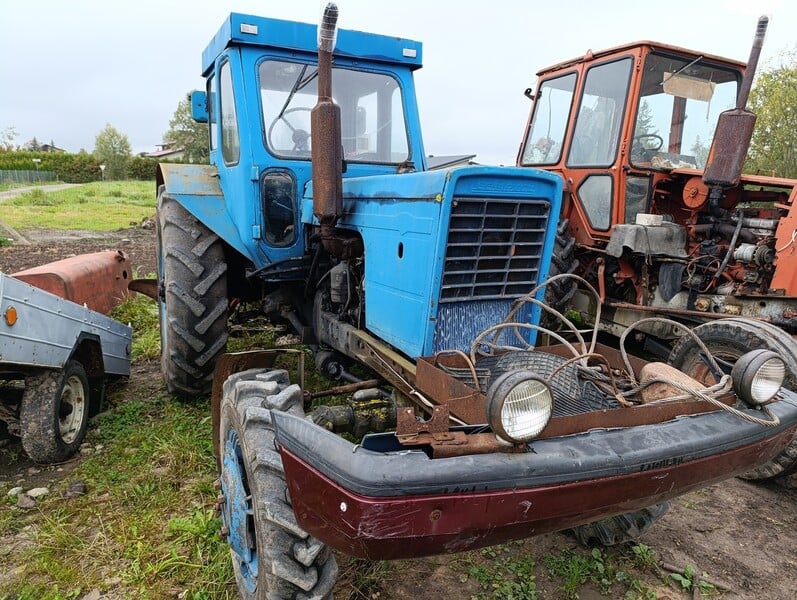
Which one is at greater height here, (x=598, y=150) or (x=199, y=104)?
(x=199, y=104)

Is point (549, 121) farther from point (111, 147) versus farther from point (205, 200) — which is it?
point (111, 147)

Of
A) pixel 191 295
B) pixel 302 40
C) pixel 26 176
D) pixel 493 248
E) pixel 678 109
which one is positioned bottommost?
pixel 26 176

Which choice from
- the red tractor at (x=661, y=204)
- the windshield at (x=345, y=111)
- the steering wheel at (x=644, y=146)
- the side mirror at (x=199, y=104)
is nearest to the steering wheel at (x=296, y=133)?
the windshield at (x=345, y=111)

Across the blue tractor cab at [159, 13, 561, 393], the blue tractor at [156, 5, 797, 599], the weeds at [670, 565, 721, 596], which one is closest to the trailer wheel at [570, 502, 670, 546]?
the blue tractor at [156, 5, 797, 599]

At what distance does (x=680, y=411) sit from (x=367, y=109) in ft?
8.87

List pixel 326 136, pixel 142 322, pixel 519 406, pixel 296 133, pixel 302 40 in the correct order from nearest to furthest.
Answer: pixel 519 406, pixel 326 136, pixel 302 40, pixel 296 133, pixel 142 322

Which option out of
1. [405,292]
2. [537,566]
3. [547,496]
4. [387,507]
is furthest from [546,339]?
[387,507]

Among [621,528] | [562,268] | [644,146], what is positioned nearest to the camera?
A: [621,528]

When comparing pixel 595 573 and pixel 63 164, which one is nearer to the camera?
pixel 595 573

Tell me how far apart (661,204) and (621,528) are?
3.38m

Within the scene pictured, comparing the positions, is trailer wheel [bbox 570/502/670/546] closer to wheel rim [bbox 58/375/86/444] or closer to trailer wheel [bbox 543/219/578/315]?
trailer wheel [bbox 543/219/578/315]

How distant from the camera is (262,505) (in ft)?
6.56

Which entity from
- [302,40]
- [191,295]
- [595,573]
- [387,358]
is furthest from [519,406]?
[302,40]

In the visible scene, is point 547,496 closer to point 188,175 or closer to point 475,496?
point 475,496
